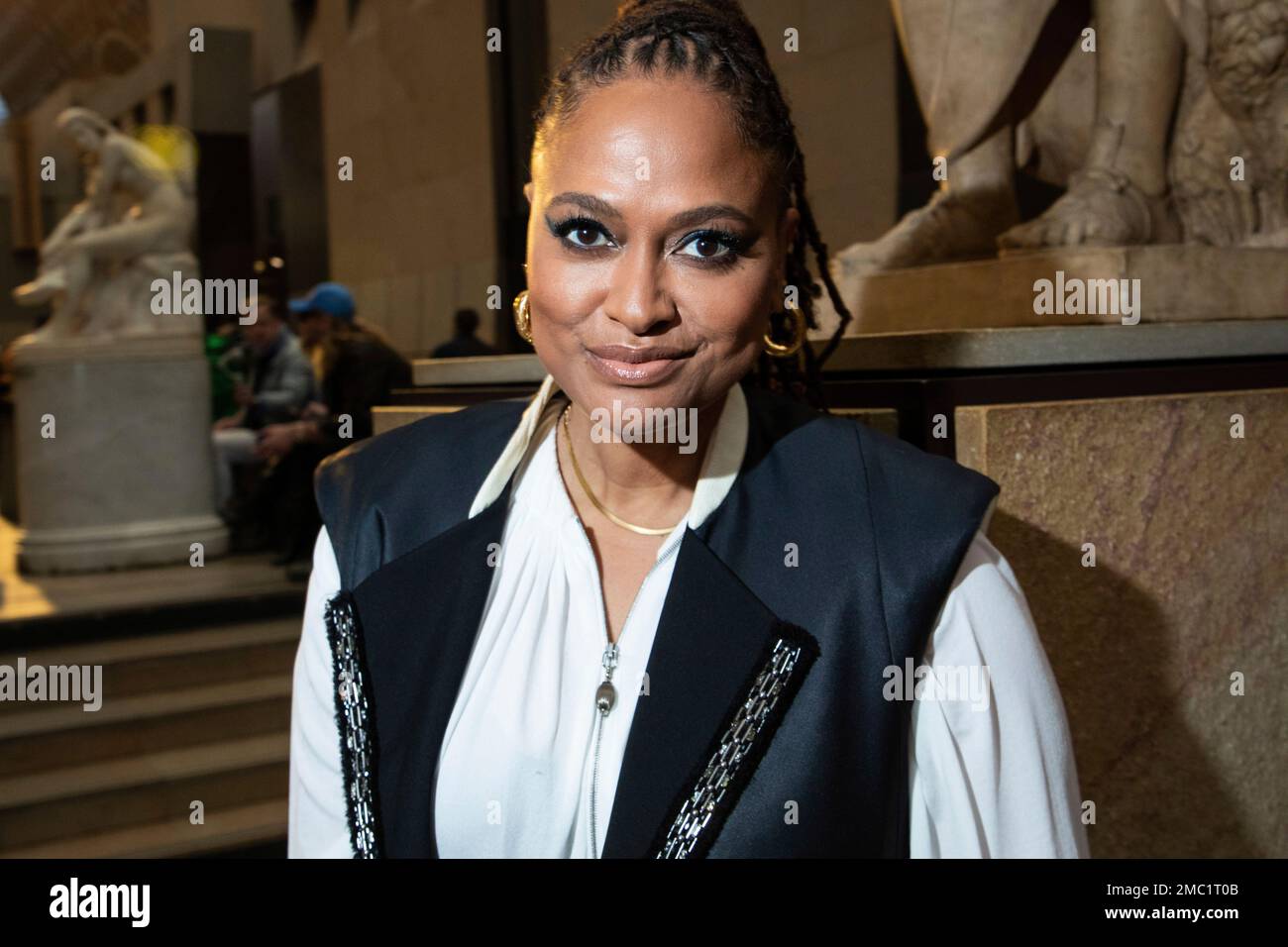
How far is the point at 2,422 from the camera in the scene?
12.7m

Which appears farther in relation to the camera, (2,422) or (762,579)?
(2,422)

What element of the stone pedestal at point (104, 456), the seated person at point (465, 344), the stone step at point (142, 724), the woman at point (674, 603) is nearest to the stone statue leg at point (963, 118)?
the woman at point (674, 603)

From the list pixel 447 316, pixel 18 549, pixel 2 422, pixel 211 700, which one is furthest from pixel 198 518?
pixel 2 422

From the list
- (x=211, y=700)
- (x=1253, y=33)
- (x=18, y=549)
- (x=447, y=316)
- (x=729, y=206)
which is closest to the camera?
(x=729, y=206)

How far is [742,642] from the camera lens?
4.63 ft

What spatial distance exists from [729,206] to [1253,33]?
6.00ft

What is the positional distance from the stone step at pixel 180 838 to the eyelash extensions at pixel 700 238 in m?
3.84

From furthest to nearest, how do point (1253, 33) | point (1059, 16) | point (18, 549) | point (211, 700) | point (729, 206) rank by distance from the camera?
1. point (18, 549)
2. point (211, 700)
3. point (1059, 16)
4. point (1253, 33)
5. point (729, 206)

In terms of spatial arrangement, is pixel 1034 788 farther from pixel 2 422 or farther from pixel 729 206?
pixel 2 422

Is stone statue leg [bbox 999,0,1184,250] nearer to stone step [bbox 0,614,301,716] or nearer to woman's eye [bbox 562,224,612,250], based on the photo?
woman's eye [bbox 562,224,612,250]

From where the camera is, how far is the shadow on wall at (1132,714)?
6.42ft

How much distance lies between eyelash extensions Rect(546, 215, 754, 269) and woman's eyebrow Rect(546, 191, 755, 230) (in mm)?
14

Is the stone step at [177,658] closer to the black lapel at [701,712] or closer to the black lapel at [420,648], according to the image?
the black lapel at [420,648]

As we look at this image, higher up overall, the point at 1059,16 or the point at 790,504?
the point at 1059,16
